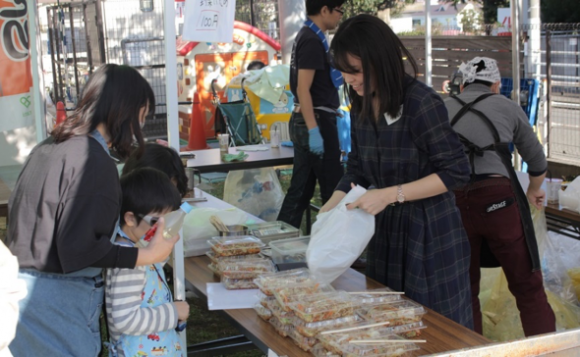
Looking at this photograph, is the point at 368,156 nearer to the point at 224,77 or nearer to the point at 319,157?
the point at 319,157

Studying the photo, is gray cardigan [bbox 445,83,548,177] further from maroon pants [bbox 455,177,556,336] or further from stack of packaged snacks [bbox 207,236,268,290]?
stack of packaged snacks [bbox 207,236,268,290]

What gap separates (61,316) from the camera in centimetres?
217

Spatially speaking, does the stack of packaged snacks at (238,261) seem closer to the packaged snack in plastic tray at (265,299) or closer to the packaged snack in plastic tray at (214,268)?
the packaged snack in plastic tray at (214,268)

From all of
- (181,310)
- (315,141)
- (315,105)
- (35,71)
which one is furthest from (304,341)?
(35,71)

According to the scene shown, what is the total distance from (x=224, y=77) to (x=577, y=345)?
37.8ft

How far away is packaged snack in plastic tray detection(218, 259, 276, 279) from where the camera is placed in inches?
111

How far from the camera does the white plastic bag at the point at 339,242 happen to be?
254 centimetres

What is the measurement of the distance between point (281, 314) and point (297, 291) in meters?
0.13

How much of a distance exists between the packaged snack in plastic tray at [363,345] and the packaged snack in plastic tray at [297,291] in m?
0.22

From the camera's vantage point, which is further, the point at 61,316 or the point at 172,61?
the point at 172,61

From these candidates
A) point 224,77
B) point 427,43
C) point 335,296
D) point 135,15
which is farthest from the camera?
point 135,15

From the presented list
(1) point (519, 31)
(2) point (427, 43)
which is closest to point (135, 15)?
(2) point (427, 43)

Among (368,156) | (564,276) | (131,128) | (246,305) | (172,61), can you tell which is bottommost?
(564,276)

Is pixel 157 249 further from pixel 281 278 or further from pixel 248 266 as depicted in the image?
pixel 248 266
